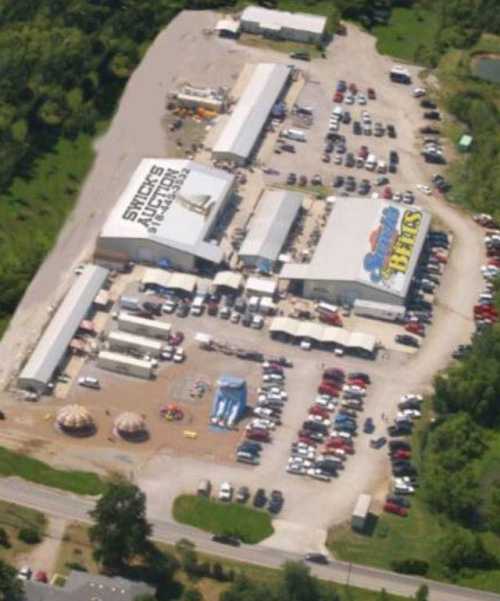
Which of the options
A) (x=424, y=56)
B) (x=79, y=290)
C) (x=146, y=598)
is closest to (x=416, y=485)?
(x=146, y=598)

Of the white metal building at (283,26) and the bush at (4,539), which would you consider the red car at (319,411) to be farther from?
the white metal building at (283,26)

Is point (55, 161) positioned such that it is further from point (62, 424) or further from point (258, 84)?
point (62, 424)

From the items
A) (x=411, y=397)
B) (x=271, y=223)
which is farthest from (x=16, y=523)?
(x=271, y=223)

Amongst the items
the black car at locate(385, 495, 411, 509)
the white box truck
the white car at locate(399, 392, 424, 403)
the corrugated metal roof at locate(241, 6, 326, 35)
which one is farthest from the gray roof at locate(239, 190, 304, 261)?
the corrugated metal roof at locate(241, 6, 326, 35)

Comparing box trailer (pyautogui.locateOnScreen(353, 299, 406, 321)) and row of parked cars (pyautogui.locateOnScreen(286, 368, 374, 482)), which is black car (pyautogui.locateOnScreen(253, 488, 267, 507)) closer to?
row of parked cars (pyautogui.locateOnScreen(286, 368, 374, 482))

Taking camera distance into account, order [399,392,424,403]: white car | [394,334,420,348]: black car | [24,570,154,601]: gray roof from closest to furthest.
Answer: [24,570,154,601]: gray roof → [399,392,424,403]: white car → [394,334,420,348]: black car

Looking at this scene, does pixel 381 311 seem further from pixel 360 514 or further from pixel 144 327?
pixel 360 514
